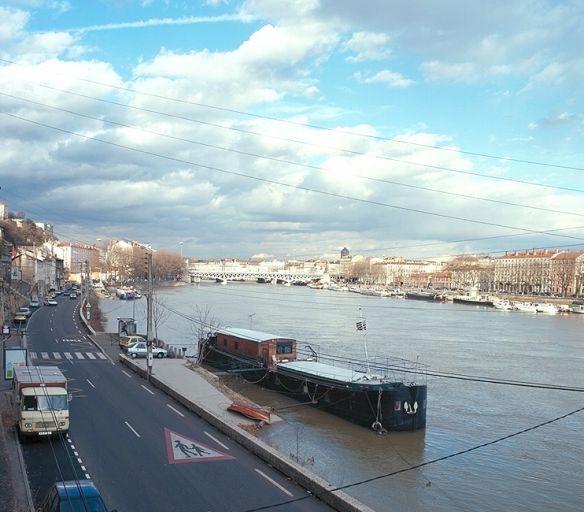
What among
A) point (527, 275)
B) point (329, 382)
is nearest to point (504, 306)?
point (527, 275)

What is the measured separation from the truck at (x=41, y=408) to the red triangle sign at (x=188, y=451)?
8.64 ft

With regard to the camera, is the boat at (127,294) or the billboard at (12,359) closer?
the billboard at (12,359)

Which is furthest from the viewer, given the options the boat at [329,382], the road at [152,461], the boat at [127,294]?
the boat at [127,294]

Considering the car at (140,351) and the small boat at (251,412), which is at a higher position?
the car at (140,351)

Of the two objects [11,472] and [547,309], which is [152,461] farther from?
[547,309]

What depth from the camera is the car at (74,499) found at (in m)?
8.04

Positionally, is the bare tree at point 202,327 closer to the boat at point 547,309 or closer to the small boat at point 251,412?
the small boat at point 251,412

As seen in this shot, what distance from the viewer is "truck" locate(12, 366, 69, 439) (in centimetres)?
1438

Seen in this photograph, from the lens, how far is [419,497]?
14.5 metres

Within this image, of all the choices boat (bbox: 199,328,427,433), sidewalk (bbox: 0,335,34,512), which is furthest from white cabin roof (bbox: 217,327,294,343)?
sidewalk (bbox: 0,335,34,512)

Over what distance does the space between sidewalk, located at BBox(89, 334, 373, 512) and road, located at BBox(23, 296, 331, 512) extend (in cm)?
21

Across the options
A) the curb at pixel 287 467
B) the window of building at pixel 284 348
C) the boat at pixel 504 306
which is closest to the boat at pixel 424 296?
the boat at pixel 504 306

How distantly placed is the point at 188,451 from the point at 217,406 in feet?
21.4

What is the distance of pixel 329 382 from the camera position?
76.5 feet
